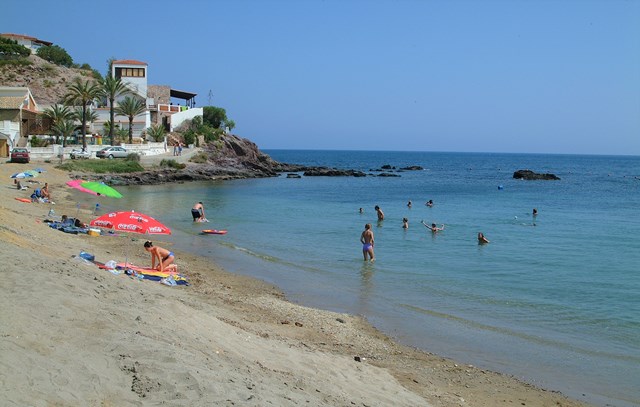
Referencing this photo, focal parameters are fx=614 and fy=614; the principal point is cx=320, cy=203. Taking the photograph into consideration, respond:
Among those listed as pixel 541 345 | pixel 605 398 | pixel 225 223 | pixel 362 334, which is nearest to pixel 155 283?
pixel 362 334

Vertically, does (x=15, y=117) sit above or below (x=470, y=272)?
above

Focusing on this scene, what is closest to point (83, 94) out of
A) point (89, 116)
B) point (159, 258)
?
point (89, 116)

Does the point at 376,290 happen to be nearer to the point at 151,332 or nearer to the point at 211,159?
the point at 151,332

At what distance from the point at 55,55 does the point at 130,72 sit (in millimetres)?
19455

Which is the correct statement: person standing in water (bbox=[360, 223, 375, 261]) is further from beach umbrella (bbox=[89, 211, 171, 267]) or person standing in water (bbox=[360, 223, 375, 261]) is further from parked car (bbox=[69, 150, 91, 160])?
parked car (bbox=[69, 150, 91, 160])

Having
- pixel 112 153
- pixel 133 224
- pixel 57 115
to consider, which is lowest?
pixel 133 224

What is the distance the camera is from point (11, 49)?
270 feet

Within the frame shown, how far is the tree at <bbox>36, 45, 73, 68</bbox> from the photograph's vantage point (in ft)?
291

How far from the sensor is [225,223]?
3212cm

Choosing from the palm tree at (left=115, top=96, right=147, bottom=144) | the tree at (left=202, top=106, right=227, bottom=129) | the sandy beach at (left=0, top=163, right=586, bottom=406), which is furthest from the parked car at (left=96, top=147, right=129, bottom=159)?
the sandy beach at (left=0, top=163, right=586, bottom=406)

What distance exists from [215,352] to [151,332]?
951 millimetres

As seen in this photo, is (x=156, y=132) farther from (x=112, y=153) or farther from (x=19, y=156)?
(x=19, y=156)

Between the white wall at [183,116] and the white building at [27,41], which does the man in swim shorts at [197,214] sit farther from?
the white building at [27,41]

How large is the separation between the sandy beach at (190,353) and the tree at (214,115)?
232 ft
